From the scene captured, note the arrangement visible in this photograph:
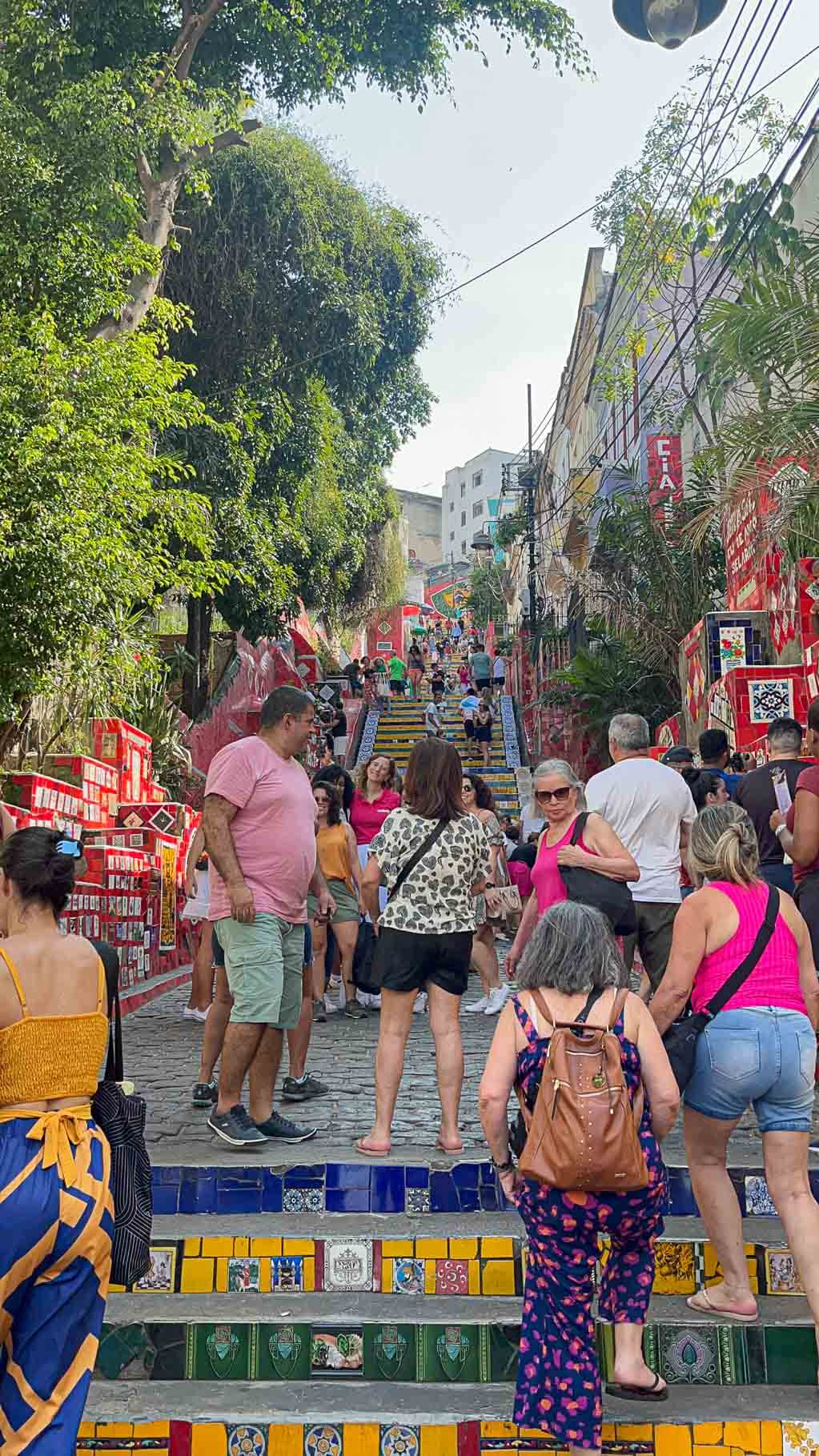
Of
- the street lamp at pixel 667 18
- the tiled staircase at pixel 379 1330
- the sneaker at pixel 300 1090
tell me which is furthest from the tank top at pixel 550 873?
the street lamp at pixel 667 18

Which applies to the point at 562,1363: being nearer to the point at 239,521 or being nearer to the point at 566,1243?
the point at 566,1243

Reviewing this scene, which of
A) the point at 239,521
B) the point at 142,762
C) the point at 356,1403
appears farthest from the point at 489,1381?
the point at 239,521

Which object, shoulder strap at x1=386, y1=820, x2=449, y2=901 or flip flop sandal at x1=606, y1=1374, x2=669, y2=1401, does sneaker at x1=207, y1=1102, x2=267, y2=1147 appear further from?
flip flop sandal at x1=606, y1=1374, x2=669, y2=1401

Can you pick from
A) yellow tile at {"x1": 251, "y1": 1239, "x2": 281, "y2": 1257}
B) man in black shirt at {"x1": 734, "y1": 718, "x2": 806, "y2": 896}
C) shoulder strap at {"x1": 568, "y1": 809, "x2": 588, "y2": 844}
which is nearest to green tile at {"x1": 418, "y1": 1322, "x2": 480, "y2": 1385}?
yellow tile at {"x1": 251, "y1": 1239, "x2": 281, "y2": 1257}

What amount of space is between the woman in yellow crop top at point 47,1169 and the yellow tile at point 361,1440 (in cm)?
90

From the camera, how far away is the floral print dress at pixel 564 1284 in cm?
338

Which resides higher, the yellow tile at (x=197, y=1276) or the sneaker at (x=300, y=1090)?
the sneaker at (x=300, y=1090)

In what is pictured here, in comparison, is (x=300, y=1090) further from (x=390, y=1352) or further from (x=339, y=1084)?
(x=390, y=1352)

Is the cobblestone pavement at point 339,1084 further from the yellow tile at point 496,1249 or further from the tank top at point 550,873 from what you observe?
the tank top at point 550,873

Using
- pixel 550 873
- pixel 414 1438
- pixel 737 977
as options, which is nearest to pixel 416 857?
pixel 550 873

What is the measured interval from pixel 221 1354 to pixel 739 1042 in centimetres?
194

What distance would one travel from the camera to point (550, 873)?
18.0ft

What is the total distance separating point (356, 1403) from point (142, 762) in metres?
13.0

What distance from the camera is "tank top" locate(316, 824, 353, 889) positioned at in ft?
30.0
